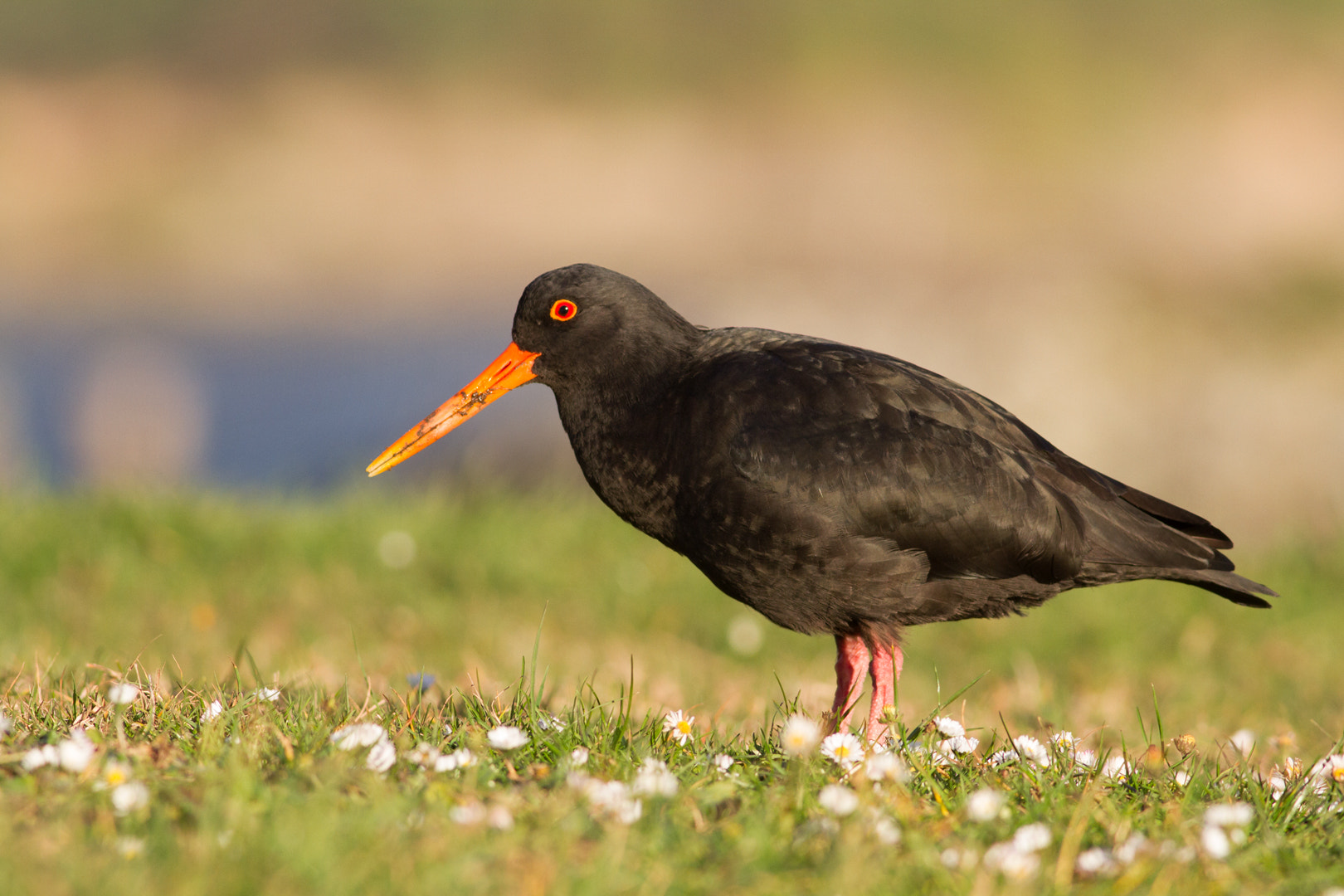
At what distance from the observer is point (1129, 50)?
43031mm

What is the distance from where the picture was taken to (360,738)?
354 cm

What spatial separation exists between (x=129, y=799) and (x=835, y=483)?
2.51m

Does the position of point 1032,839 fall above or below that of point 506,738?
above

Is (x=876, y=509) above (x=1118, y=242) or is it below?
below

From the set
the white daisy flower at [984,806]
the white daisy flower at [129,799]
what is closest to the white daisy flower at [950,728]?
the white daisy flower at [984,806]

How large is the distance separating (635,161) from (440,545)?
100ft

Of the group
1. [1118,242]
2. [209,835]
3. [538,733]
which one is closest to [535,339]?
[538,733]

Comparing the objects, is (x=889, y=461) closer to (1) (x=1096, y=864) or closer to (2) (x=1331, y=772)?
(2) (x=1331, y=772)

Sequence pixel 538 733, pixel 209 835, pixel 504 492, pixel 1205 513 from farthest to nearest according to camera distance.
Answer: pixel 1205 513 → pixel 504 492 → pixel 538 733 → pixel 209 835

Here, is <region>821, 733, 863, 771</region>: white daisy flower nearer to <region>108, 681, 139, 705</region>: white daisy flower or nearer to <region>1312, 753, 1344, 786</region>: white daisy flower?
<region>1312, 753, 1344, 786</region>: white daisy flower

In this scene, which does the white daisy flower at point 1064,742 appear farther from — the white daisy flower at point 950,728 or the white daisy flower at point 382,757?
the white daisy flower at point 382,757

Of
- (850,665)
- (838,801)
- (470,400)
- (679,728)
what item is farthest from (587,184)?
(838,801)

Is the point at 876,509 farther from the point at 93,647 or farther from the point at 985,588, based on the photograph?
the point at 93,647

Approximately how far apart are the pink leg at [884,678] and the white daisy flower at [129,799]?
101 inches
